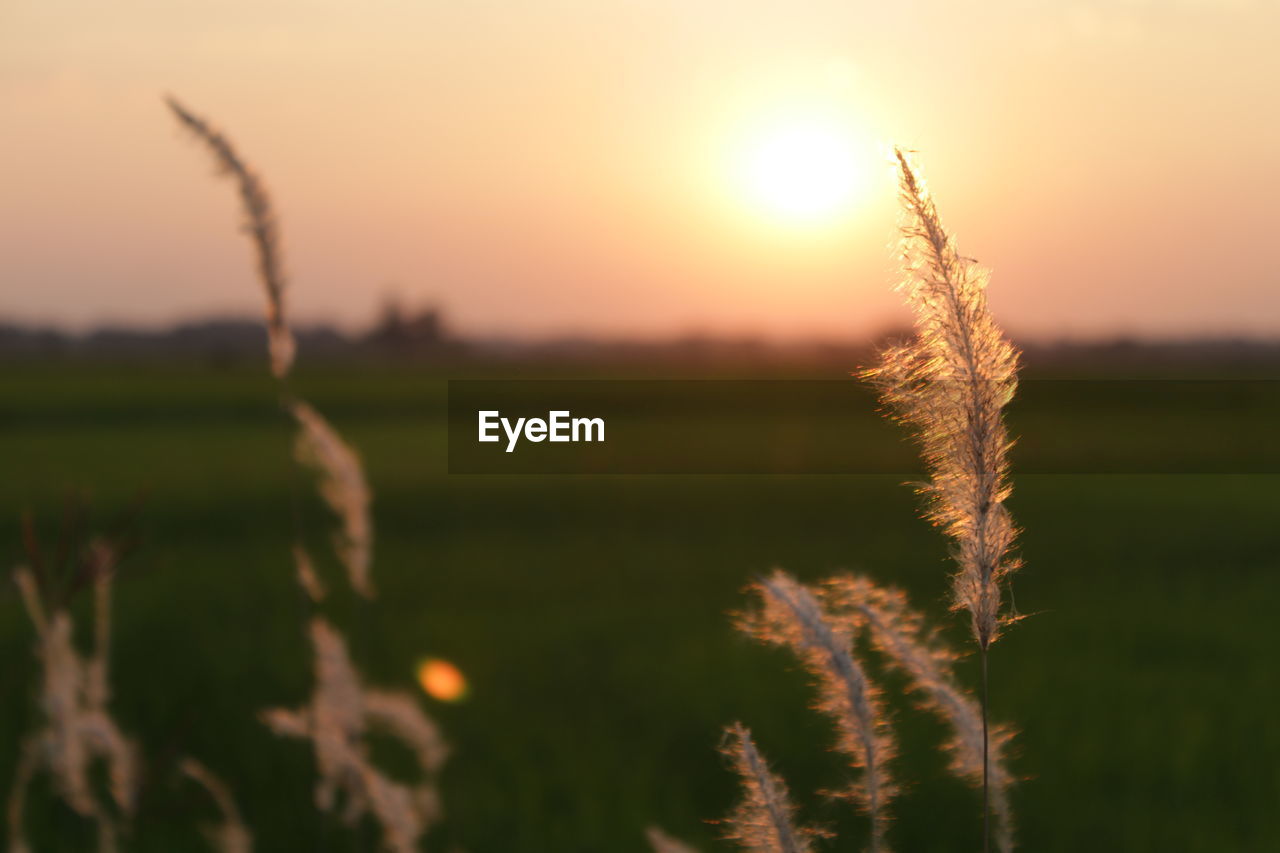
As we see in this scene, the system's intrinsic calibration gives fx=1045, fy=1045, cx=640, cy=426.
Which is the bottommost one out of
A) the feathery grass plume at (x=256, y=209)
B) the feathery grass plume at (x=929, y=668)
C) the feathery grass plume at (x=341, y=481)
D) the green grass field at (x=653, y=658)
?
the green grass field at (x=653, y=658)

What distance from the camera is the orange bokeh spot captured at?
27.4 feet

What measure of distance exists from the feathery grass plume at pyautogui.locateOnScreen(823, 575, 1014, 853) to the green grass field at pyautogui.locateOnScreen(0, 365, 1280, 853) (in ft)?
0.35

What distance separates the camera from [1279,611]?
→ 1120cm

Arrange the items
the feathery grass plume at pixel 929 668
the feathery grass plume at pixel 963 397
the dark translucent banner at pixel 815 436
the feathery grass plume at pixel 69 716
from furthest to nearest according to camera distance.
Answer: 1. the dark translucent banner at pixel 815 436
2. the feathery grass plume at pixel 69 716
3. the feathery grass plume at pixel 929 668
4. the feathery grass plume at pixel 963 397

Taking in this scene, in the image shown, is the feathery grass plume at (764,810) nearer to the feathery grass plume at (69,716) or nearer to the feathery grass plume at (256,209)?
the feathery grass plume at (256,209)

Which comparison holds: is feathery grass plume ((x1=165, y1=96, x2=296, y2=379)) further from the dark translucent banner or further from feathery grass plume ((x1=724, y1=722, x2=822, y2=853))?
the dark translucent banner

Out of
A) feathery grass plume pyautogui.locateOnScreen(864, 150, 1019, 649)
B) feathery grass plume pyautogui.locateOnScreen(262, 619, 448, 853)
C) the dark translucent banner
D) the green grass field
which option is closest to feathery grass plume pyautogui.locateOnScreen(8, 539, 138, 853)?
the green grass field

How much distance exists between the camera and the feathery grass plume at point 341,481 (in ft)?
5.38

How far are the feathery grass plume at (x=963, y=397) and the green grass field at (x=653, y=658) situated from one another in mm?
220

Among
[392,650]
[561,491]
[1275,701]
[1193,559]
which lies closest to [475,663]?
[392,650]

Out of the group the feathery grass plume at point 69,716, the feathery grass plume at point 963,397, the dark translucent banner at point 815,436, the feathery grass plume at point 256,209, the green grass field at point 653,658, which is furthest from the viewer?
the dark translucent banner at point 815,436

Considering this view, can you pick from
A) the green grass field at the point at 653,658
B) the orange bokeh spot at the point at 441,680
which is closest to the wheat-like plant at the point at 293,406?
the green grass field at the point at 653,658

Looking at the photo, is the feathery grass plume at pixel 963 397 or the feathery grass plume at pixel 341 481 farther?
the feathery grass plume at pixel 341 481

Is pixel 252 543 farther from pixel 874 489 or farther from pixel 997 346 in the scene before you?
pixel 997 346
